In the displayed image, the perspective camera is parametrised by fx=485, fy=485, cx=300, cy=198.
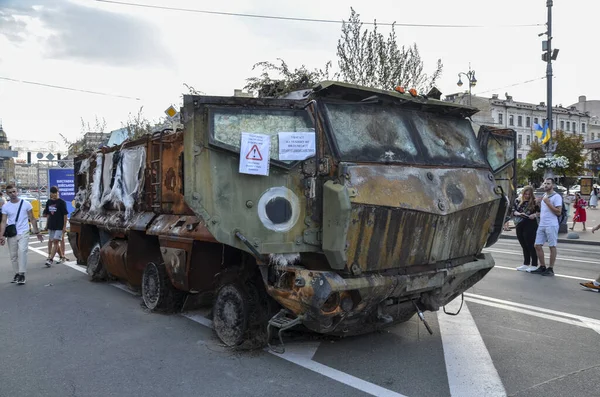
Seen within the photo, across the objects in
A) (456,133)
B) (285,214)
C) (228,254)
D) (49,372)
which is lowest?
(49,372)

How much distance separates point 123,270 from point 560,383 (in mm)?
6213

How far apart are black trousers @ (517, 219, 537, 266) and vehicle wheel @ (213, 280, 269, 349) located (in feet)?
23.3

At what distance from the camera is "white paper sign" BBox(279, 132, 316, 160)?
4.52 meters

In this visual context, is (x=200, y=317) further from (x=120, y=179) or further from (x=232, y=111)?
(x=232, y=111)

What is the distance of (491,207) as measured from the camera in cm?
531

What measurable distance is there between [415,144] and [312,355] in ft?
7.96

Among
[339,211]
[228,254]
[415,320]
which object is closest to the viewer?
[339,211]

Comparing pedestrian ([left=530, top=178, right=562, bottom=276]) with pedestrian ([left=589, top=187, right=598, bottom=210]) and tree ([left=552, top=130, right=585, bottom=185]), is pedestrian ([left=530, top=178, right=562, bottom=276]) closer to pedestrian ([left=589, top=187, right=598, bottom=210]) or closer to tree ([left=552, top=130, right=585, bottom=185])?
pedestrian ([left=589, top=187, right=598, bottom=210])

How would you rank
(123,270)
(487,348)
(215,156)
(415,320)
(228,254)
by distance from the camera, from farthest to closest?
(123,270) → (415,320) → (228,254) → (487,348) → (215,156)

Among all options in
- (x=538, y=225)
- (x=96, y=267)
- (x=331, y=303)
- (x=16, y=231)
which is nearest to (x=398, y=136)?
(x=331, y=303)

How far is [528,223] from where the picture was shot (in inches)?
393

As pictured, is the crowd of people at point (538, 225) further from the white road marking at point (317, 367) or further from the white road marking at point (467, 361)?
the white road marking at point (317, 367)

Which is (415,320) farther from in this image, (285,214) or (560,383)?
(285,214)

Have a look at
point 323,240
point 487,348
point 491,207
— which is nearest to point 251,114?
point 323,240
